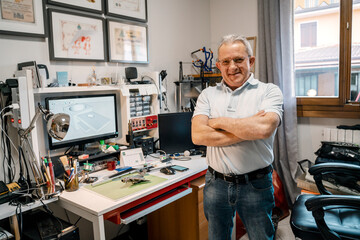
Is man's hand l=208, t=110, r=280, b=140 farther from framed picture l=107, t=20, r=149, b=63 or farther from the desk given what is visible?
framed picture l=107, t=20, r=149, b=63

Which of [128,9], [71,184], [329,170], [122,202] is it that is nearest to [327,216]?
[329,170]

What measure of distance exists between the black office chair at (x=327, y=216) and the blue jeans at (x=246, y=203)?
0.18 m

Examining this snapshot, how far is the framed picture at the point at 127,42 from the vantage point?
238cm

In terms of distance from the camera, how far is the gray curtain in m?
2.86

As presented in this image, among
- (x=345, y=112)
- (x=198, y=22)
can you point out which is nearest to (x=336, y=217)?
(x=345, y=112)

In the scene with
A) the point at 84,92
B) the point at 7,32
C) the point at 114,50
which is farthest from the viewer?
the point at 114,50

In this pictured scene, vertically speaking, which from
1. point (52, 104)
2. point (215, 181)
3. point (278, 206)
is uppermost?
point (52, 104)

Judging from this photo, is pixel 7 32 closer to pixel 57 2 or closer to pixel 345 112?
pixel 57 2

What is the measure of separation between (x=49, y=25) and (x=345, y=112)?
2.64 metres

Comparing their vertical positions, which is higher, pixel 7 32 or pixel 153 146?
pixel 7 32

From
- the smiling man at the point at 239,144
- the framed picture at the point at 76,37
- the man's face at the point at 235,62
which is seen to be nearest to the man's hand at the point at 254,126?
the smiling man at the point at 239,144

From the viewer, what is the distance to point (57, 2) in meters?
2.01

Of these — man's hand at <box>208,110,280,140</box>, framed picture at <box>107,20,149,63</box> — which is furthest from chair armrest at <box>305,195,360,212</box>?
framed picture at <box>107,20,149,63</box>

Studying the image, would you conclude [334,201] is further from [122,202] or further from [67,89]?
[67,89]
